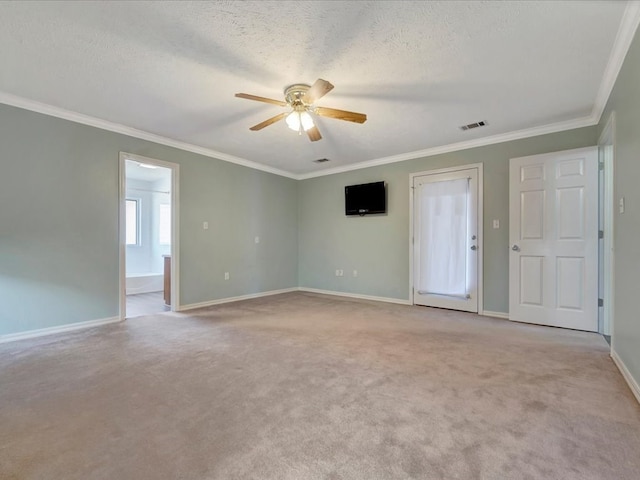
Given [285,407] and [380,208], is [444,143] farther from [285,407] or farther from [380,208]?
[285,407]

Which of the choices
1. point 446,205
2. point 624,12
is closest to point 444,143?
point 446,205

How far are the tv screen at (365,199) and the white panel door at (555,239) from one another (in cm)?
195

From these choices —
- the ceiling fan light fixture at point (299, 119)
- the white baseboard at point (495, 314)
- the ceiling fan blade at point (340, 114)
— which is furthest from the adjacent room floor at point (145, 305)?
the white baseboard at point (495, 314)

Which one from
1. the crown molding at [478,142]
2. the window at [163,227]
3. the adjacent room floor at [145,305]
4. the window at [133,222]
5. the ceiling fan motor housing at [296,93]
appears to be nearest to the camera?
the ceiling fan motor housing at [296,93]

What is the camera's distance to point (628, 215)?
89.5 inches

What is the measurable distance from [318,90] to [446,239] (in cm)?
315

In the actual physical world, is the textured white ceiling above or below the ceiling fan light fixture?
above

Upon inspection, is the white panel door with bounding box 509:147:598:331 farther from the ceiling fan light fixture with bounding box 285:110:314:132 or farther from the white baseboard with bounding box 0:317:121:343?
the white baseboard with bounding box 0:317:121:343

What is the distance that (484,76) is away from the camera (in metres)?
2.69

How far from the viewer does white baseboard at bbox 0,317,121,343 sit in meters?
3.12

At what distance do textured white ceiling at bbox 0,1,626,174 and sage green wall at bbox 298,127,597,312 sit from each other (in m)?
0.55

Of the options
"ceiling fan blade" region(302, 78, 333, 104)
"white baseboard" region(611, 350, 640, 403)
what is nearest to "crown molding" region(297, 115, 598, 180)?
"white baseboard" region(611, 350, 640, 403)

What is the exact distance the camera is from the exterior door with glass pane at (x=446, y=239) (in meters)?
4.43

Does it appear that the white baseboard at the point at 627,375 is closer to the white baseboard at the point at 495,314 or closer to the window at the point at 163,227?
the white baseboard at the point at 495,314
